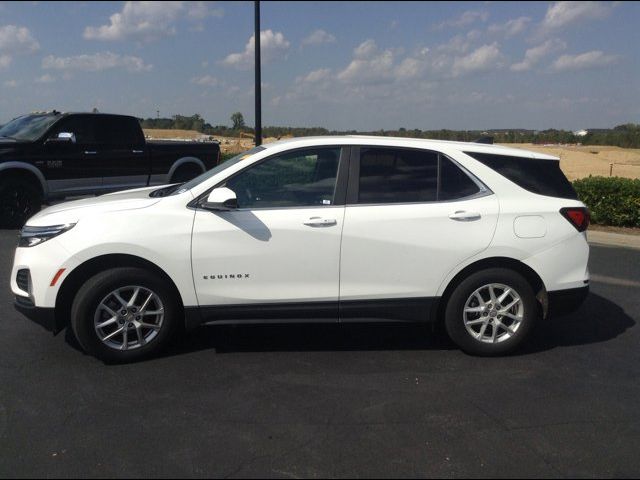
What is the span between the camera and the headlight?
438cm

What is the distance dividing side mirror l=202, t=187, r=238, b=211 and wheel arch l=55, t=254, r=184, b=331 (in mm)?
587

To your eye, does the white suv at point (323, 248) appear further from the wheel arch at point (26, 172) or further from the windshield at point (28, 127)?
the windshield at point (28, 127)

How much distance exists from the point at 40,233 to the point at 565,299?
157 inches

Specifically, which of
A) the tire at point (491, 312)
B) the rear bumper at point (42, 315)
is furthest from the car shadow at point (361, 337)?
the rear bumper at point (42, 315)

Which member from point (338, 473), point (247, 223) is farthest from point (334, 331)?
point (338, 473)


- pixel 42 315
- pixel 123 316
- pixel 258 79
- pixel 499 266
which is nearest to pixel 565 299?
pixel 499 266

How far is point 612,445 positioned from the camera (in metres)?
3.44

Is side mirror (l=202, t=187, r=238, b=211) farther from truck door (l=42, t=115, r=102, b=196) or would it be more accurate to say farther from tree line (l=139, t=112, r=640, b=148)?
tree line (l=139, t=112, r=640, b=148)

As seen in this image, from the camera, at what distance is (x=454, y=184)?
4723mm

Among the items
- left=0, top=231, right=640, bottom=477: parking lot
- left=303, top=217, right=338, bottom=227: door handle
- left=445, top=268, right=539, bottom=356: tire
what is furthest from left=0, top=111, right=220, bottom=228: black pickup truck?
left=445, top=268, right=539, bottom=356: tire

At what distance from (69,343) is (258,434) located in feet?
7.24

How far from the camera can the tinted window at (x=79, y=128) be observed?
10820 mm

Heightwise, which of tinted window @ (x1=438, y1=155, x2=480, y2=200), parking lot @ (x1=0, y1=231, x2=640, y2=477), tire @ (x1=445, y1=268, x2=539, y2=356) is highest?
tinted window @ (x1=438, y1=155, x2=480, y2=200)

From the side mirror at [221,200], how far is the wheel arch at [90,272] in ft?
1.93
